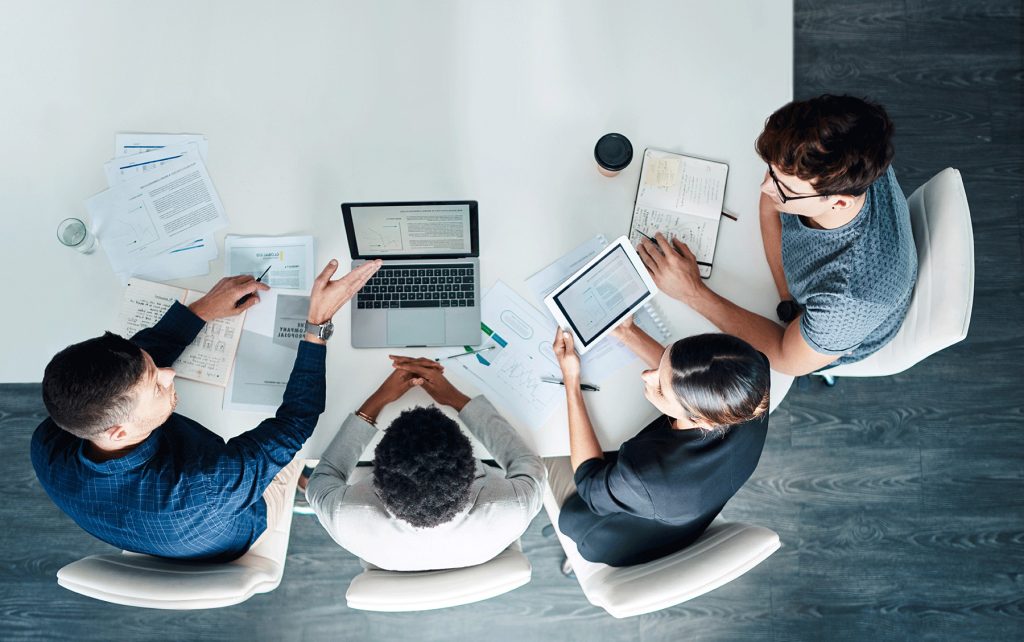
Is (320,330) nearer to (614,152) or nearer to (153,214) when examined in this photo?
(153,214)

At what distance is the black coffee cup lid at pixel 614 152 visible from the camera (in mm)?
1680

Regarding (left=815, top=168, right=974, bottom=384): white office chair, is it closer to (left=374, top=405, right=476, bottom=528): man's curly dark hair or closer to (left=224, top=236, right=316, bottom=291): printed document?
(left=374, top=405, right=476, bottom=528): man's curly dark hair

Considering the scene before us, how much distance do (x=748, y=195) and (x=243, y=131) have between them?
1.36 m

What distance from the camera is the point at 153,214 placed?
68.6 inches

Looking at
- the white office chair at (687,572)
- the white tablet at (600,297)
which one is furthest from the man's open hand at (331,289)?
the white office chair at (687,572)

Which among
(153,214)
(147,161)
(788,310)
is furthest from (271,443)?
(788,310)

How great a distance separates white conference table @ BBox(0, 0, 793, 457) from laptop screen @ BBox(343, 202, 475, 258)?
0.12m

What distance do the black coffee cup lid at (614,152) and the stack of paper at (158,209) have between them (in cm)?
100

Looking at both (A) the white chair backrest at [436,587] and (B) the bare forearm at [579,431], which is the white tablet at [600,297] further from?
(A) the white chair backrest at [436,587]

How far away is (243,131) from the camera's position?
1782 millimetres

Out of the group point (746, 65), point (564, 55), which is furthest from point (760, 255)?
point (564, 55)

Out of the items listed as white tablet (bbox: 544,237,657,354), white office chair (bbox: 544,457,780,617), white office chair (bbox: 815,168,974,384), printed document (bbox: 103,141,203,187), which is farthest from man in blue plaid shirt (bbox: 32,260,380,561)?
white office chair (bbox: 815,168,974,384)

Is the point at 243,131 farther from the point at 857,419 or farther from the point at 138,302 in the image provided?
the point at 857,419

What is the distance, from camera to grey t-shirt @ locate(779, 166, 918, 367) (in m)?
1.48
